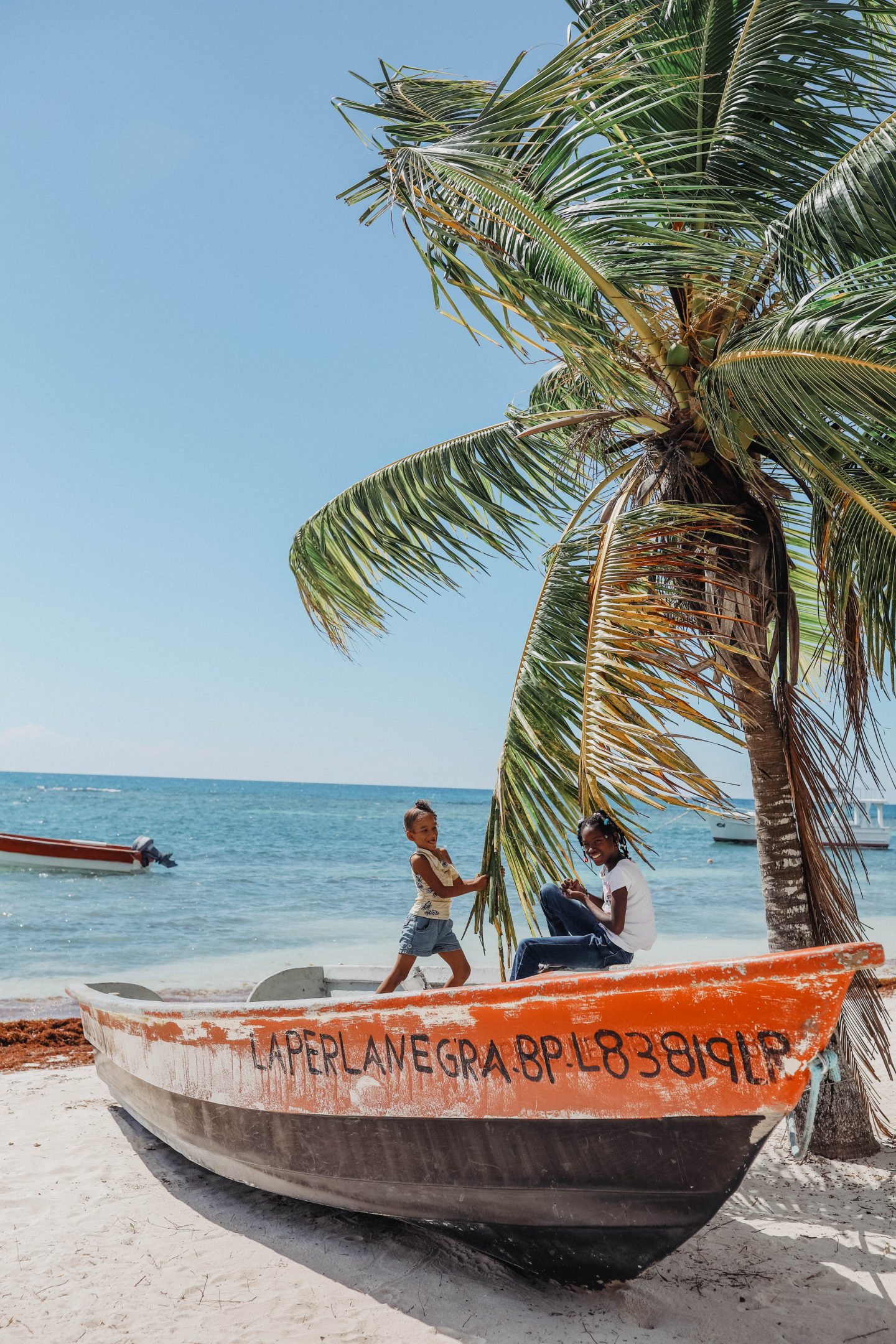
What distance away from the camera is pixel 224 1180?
4930 millimetres

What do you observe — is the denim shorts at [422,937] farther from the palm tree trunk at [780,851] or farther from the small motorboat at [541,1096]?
the palm tree trunk at [780,851]

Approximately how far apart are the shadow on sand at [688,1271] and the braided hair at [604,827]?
5.77 ft

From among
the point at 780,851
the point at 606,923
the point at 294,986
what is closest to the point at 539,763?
the point at 606,923

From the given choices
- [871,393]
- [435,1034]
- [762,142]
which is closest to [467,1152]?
[435,1034]

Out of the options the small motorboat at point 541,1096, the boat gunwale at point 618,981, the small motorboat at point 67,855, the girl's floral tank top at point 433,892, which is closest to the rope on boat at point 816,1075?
the small motorboat at point 541,1096

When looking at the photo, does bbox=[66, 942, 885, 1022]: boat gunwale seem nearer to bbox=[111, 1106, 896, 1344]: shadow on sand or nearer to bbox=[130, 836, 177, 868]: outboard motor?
bbox=[111, 1106, 896, 1344]: shadow on sand

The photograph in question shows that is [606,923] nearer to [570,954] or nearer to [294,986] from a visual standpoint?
[570,954]

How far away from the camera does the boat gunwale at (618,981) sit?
8.68ft

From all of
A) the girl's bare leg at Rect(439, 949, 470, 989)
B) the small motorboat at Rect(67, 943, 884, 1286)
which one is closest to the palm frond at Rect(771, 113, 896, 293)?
the small motorboat at Rect(67, 943, 884, 1286)

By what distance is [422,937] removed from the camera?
485 cm

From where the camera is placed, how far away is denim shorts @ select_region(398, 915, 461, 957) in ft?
15.9

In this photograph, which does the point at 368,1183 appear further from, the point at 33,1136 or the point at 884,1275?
the point at 33,1136

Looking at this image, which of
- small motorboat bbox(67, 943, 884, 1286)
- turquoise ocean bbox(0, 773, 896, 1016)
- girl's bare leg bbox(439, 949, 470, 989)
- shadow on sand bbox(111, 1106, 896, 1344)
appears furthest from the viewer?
turquoise ocean bbox(0, 773, 896, 1016)

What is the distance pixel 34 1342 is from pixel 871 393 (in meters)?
4.69
